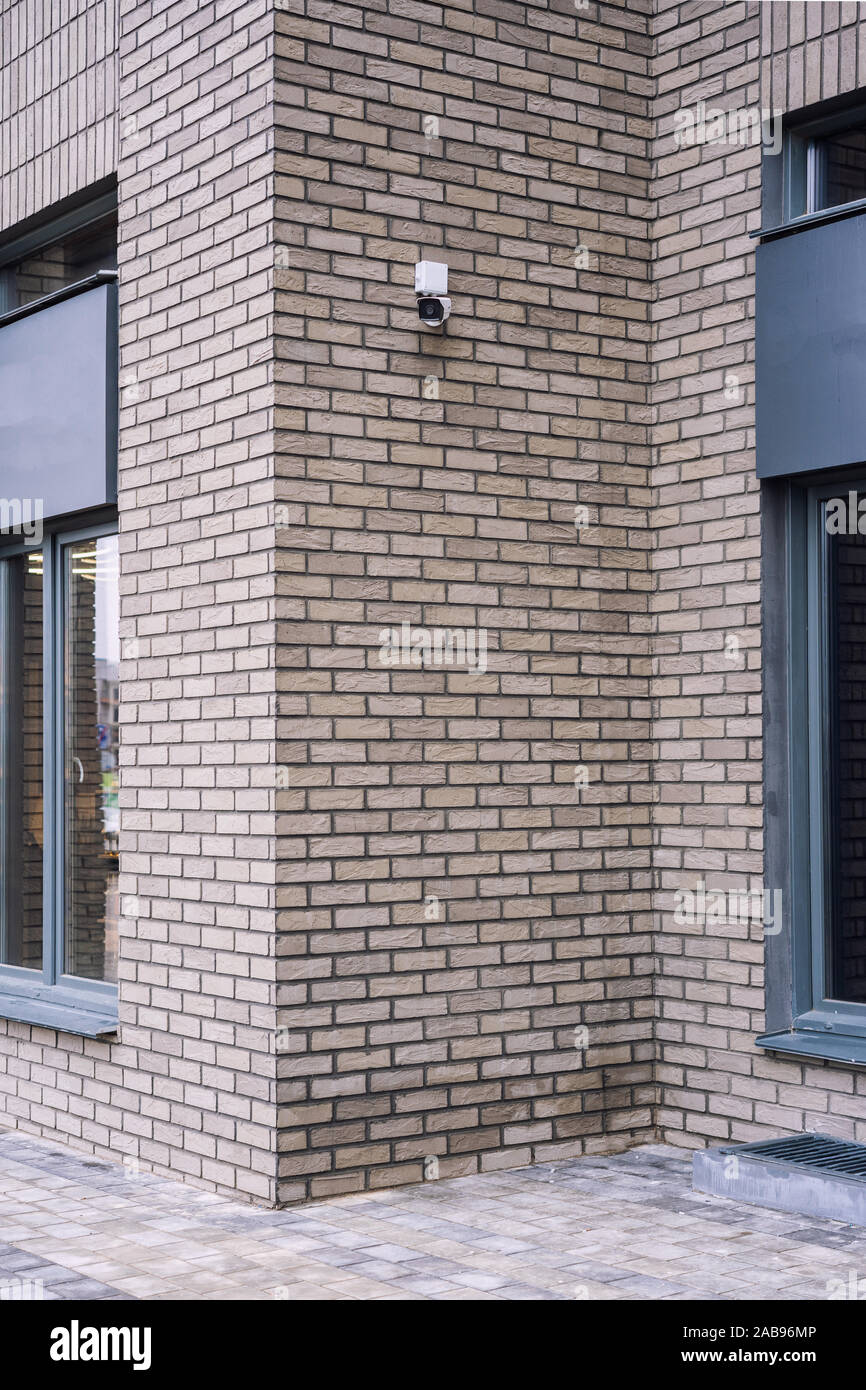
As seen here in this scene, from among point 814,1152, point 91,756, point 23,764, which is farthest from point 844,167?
point 23,764

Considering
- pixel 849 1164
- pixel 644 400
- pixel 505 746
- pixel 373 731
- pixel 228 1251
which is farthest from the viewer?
pixel 644 400

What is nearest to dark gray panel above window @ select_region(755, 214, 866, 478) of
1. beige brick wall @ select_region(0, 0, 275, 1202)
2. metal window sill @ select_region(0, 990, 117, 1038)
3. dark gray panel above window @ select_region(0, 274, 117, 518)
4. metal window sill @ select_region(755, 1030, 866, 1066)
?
beige brick wall @ select_region(0, 0, 275, 1202)

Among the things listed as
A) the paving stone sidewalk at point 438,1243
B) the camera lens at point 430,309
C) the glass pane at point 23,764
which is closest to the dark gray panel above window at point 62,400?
the glass pane at point 23,764

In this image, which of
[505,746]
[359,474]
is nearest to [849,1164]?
[505,746]

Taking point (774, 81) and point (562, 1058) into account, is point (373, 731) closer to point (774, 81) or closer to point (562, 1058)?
point (562, 1058)

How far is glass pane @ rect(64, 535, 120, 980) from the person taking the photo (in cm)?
664

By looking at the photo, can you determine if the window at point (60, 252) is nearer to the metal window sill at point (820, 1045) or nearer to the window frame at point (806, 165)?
the window frame at point (806, 165)

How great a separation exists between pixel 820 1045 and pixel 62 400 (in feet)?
13.1

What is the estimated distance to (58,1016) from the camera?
22.0 feet

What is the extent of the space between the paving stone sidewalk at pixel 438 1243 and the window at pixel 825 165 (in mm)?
3507

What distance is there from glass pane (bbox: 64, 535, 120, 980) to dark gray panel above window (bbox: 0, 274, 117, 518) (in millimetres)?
315

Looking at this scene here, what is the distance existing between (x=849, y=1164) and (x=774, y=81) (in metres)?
3.82

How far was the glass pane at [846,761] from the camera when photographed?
5.74 m

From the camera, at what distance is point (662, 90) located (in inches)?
254
